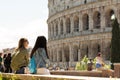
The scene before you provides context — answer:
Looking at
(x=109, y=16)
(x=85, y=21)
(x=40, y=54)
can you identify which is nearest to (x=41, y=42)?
(x=40, y=54)

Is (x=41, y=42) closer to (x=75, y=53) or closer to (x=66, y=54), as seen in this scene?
(x=75, y=53)

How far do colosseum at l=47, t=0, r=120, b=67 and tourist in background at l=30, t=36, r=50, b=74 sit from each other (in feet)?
122

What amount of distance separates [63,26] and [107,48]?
1226cm

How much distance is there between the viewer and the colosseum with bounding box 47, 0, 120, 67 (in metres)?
50.4

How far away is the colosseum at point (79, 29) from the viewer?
50.4 meters

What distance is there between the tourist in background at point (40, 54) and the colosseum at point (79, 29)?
122 ft

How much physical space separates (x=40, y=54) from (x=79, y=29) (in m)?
43.3

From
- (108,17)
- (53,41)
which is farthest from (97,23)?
(53,41)

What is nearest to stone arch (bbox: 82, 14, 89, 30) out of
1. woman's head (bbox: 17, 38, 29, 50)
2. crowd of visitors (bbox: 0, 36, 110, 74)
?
crowd of visitors (bbox: 0, 36, 110, 74)

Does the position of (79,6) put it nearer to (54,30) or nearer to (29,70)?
A: (54,30)

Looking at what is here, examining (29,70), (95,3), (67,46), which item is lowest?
(29,70)

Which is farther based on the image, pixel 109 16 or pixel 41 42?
pixel 109 16

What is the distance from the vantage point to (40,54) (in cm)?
1239

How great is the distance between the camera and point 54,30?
64.6 m
